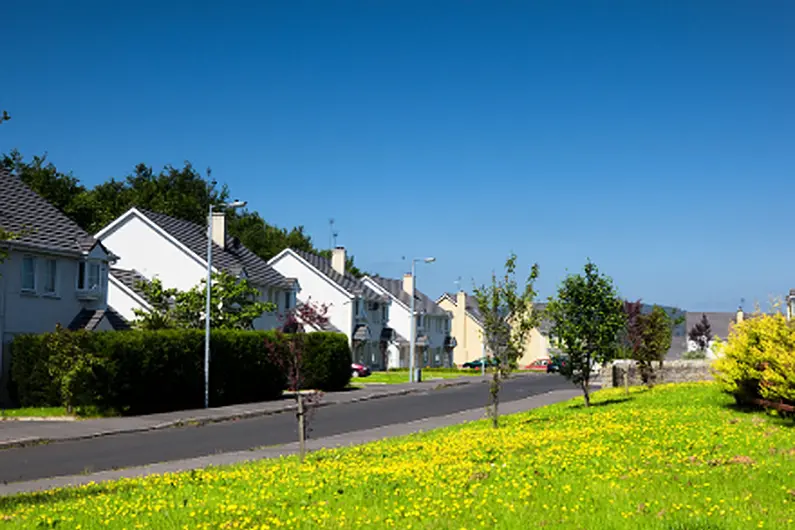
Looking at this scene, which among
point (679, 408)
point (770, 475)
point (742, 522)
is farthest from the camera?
point (679, 408)

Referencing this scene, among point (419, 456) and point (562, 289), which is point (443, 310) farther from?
point (419, 456)

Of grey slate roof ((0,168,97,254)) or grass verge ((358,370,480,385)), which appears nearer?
grey slate roof ((0,168,97,254))

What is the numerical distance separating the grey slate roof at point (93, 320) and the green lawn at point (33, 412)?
6103 millimetres

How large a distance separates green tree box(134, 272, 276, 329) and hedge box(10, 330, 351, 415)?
238 inches

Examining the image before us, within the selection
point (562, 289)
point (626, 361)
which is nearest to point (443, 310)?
point (626, 361)

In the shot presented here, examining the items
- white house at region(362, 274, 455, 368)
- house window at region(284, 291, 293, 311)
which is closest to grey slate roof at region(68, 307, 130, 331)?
house window at region(284, 291, 293, 311)

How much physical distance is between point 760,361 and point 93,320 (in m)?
26.9

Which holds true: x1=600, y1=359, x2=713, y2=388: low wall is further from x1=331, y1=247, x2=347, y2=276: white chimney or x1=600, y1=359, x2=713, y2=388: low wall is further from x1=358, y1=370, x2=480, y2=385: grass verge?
x1=331, y1=247, x2=347, y2=276: white chimney

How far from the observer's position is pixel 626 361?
4319cm

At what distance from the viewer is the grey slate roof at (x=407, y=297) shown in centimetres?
10138

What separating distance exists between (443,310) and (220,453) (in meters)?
Result: 90.4

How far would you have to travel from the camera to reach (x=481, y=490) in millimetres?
11242

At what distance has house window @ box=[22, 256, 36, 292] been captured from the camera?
37.0m

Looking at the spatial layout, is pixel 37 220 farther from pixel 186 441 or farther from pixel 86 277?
pixel 186 441
